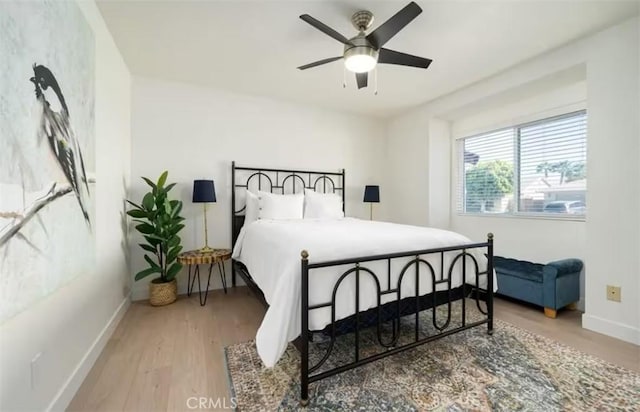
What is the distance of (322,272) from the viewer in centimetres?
156

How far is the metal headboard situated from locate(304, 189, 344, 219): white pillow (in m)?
0.41

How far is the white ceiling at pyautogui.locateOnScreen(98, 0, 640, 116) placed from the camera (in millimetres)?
1974

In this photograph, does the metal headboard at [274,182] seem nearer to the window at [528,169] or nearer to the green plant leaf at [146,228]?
the green plant leaf at [146,228]

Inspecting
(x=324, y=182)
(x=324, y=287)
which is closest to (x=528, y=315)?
(x=324, y=287)

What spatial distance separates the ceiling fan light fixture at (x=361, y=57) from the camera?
1971 millimetres

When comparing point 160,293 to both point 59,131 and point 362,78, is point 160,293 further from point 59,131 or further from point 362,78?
point 362,78

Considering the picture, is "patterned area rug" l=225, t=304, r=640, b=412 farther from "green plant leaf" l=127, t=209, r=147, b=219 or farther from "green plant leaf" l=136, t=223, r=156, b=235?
"green plant leaf" l=127, t=209, r=147, b=219

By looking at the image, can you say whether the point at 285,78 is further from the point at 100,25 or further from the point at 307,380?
the point at 307,380

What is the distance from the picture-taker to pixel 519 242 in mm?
3277

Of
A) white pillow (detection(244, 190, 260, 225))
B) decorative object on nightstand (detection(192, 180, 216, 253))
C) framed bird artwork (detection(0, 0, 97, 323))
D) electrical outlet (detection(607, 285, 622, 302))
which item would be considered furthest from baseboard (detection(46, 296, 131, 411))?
electrical outlet (detection(607, 285, 622, 302))

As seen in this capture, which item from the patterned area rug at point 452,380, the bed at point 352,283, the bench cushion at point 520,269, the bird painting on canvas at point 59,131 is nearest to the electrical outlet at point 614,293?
the bench cushion at point 520,269

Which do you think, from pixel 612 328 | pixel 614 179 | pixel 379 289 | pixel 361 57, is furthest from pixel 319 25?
pixel 612 328

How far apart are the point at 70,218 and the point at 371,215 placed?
12.2ft

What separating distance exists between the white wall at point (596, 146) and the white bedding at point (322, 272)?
1.02 metres
